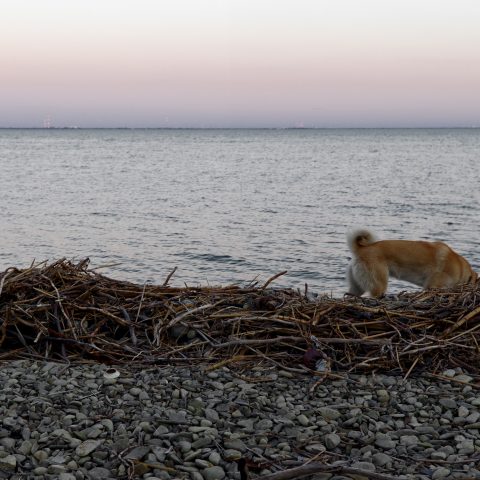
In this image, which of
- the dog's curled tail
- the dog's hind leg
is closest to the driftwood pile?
the dog's hind leg

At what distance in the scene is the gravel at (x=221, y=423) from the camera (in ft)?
14.1

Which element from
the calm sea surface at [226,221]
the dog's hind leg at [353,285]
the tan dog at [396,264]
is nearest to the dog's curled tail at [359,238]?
the tan dog at [396,264]

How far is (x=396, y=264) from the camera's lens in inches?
404

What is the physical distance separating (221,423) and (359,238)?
590 cm

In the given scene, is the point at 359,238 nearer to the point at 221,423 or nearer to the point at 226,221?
the point at 221,423

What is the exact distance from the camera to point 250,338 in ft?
21.2

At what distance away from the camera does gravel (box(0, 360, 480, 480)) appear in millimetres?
4285

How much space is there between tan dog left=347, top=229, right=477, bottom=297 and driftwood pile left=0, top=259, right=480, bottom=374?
8.38ft

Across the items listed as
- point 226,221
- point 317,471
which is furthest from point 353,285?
point 226,221

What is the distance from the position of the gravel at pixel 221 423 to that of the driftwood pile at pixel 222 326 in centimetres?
28

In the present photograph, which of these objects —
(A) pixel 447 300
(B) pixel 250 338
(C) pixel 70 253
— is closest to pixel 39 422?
(B) pixel 250 338

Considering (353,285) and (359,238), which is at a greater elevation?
(359,238)

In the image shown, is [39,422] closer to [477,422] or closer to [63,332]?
[63,332]

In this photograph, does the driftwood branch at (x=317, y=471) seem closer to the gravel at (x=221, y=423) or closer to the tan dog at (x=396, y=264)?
the gravel at (x=221, y=423)
